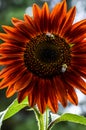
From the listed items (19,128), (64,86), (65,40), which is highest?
(65,40)

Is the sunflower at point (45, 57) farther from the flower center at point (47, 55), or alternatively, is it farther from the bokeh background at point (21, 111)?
the bokeh background at point (21, 111)

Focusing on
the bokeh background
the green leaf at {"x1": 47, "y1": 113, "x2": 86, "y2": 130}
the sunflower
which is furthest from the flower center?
the bokeh background

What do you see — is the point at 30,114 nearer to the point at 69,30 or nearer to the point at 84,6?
the point at 84,6

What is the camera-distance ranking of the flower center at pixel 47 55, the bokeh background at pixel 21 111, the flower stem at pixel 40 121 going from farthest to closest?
the bokeh background at pixel 21 111
the flower center at pixel 47 55
the flower stem at pixel 40 121

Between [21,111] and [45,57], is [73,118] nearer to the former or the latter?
[45,57]

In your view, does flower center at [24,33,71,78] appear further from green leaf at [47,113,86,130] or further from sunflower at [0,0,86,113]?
green leaf at [47,113,86,130]

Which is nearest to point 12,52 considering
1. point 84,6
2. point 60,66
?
point 60,66

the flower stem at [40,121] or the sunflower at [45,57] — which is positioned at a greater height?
the sunflower at [45,57]

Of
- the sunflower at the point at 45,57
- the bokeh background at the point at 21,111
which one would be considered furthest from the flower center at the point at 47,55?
the bokeh background at the point at 21,111
